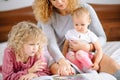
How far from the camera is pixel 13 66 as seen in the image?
1.51m

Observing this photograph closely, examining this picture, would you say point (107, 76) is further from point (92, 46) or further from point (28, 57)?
point (28, 57)

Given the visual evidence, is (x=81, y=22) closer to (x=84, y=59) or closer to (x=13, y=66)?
(x=84, y=59)

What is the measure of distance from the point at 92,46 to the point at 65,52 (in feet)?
0.56

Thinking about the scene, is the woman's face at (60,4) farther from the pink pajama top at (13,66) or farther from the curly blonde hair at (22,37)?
the pink pajama top at (13,66)

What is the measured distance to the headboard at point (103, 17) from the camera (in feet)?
8.33

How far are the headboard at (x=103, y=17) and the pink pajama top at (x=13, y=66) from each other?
1.03 meters

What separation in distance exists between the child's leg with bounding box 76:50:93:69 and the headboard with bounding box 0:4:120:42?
1043 mm

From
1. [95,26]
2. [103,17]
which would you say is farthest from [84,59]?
[103,17]

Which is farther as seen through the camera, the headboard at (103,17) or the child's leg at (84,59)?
the headboard at (103,17)

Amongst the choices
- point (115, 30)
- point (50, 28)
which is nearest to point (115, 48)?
point (115, 30)

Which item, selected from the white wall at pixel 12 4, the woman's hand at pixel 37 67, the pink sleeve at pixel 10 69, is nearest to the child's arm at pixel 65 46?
the woman's hand at pixel 37 67

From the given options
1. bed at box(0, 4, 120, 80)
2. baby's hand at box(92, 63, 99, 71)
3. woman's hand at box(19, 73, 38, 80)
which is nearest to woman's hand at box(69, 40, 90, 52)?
baby's hand at box(92, 63, 99, 71)

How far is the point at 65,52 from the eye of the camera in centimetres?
175

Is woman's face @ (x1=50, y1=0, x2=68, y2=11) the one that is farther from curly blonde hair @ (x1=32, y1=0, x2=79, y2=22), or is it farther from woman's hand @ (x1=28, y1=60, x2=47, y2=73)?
woman's hand @ (x1=28, y1=60, x2=47, y2=73)
